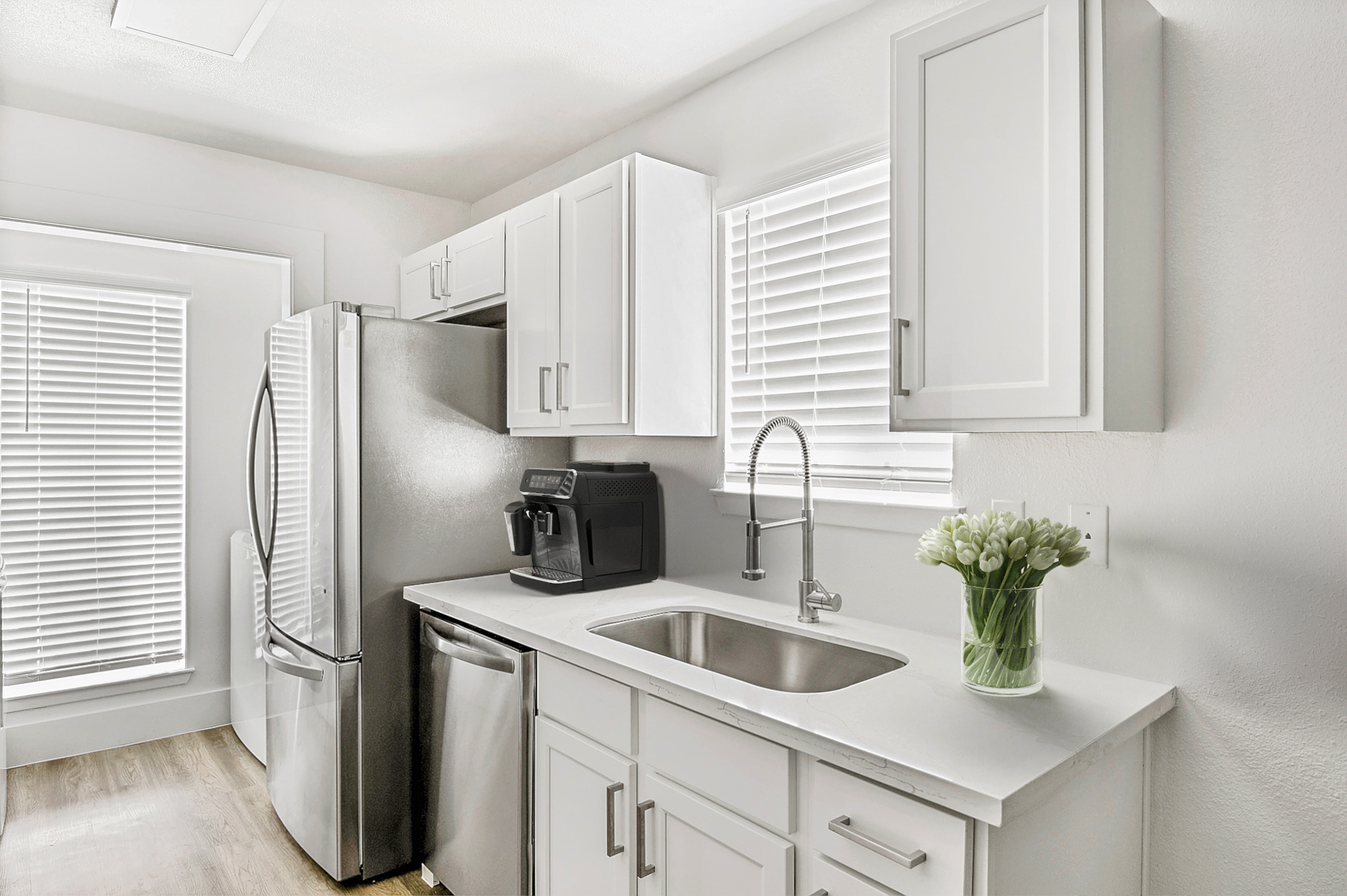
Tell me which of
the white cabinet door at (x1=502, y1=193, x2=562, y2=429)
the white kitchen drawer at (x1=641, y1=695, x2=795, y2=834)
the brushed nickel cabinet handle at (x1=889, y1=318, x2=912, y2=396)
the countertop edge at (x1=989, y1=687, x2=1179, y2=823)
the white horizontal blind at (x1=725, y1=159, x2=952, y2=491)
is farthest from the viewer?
the white cabinet door at (x1=502, y1=193, x2=562, y2=429)

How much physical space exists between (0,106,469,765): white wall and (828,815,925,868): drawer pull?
3067 mm

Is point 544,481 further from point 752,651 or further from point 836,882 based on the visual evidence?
point 836,882

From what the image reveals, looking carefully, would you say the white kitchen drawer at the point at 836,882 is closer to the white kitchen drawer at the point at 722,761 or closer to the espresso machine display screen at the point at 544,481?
the white kitchen drawer at the point at 722,761

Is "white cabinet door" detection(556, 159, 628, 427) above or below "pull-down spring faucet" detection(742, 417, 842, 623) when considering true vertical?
above

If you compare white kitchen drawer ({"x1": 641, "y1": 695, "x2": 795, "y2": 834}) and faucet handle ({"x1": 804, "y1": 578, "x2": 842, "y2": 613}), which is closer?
white kitchen drawer ({"x1": 641, "y1": 695, "x2": 795, "y2": 834})

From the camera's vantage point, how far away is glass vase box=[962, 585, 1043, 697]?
1339 mm

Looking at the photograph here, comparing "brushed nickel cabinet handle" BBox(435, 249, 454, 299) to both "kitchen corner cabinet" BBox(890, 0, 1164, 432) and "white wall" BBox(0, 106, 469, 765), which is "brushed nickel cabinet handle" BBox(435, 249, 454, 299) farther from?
"kitchen corner cabinet" BBox(890, 0, 1164, 432)

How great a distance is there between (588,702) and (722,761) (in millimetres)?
430

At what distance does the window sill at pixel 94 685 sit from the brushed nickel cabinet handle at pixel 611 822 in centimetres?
251

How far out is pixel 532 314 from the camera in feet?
8.40

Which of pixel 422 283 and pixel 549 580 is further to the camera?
pixel 422 283

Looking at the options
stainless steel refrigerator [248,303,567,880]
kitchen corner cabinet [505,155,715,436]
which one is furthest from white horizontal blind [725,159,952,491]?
stainless steel refrigerator [248,303,567,880]

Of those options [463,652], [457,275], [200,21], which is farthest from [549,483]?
[200,21]

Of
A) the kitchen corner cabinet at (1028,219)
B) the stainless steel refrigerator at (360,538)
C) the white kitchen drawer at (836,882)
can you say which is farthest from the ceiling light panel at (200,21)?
the white kitchen drawer at (836,882)
